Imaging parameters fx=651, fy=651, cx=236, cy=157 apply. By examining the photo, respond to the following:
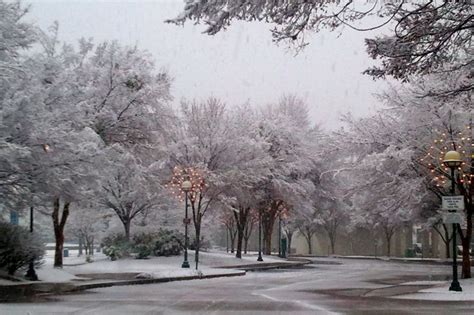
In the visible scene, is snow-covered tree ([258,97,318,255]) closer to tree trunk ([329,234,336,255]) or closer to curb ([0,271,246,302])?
curb ([0,271,246,302])

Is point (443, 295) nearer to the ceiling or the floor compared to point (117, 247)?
nearer to the floor

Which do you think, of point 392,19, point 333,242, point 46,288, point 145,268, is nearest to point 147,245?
point 145,268

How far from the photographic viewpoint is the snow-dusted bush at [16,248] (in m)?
21.6

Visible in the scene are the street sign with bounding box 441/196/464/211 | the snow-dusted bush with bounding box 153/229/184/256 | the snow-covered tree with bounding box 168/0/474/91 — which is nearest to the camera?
the snow-covered tree with bounding box 168/0/474/91

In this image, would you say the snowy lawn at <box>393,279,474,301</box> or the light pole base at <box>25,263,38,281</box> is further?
the light pole base at <box>25,263,38,281</box>

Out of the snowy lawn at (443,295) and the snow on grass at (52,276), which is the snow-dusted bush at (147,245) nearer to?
the snow on grass at (52,276)

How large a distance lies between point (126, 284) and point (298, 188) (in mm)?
21950

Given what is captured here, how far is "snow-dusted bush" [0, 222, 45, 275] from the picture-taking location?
70.9ft

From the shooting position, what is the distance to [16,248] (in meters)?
21.8

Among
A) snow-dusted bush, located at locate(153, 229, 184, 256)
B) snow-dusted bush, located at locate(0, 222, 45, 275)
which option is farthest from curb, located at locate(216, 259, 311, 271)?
snow-dusted bush, located at locate(0, 222, 45, 275)

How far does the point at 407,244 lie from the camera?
7031 cm

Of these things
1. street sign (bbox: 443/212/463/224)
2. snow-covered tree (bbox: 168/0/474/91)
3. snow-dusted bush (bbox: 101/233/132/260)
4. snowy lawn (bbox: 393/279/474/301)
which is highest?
snow-covered tree (bbox: 168/0/474/91)

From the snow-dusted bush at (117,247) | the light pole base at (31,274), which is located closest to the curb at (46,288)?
the light pole base at (31,274)

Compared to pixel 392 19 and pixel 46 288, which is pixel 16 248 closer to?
pixel 46 288
